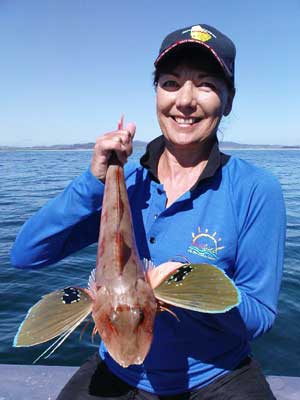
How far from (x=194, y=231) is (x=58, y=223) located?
118 centimetres

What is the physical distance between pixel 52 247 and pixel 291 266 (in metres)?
9.42

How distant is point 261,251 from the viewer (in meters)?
3.45

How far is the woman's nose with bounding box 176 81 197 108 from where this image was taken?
144 inches

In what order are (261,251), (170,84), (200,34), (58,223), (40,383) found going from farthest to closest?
(40,383) → (170,84) → (200,34) → (58,223) → (261,251)

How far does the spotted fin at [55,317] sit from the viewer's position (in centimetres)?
282

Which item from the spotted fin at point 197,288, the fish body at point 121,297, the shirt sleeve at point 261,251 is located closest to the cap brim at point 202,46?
the shirt sleeve at point 261,251

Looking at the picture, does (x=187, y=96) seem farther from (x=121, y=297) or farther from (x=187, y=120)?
(x=121, y=297)

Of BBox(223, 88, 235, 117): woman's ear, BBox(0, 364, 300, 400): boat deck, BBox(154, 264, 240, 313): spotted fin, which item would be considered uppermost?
BBox(223, 88, 235, 117): woman's ear

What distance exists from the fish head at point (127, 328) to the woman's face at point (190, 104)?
1.73 meters

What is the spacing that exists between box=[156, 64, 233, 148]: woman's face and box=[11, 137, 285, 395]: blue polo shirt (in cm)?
38

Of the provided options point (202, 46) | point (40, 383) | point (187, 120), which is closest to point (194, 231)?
point (187, 120)

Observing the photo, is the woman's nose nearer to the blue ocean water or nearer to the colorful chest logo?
the colorful chest logo

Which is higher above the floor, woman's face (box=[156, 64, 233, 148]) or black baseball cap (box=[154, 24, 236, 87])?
black baseball cap (box=[154, 24, 236, 87])

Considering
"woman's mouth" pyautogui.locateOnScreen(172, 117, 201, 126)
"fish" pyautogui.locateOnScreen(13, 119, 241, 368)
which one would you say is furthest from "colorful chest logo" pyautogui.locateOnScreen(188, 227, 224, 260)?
"woman's mouth" pyautogui.locateOnScreen(172, 117, 201, 126)
